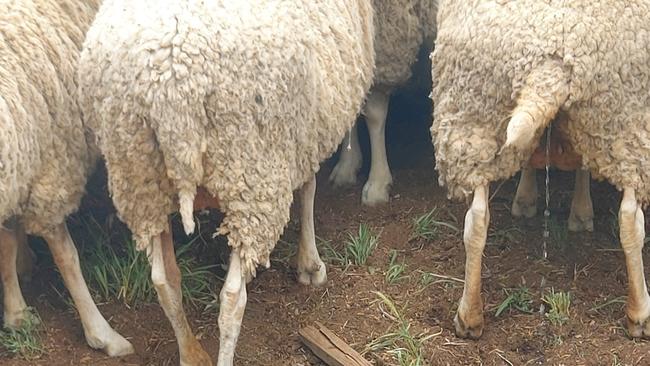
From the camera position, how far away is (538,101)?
3592mm

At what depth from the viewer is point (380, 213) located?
554cm

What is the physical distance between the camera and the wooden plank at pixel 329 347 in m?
4.12

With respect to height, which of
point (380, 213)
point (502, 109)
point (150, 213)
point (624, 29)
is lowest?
point (380, 213)

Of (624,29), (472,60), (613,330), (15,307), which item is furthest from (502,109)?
(15,307)

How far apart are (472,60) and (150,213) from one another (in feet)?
5.14

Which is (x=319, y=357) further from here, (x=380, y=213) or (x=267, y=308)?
(x=380, y=213)

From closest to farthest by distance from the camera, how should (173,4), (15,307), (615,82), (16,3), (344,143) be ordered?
1. (173,4)
2. (615,82)
3. (16,3)
4. (15,307)
5. (344,143)

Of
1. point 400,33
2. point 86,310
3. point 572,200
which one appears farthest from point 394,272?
point 86,310

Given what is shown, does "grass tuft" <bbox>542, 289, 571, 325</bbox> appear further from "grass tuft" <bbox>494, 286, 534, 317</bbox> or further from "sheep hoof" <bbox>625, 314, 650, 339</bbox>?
"sheep hoof" <bbox>625, 314, 650, 339</bbox>

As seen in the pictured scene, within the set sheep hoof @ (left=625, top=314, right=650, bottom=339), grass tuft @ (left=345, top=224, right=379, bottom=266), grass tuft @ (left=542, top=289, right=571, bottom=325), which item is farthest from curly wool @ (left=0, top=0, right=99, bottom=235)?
sheep hoof @ (left=625, top=314, right=650, bottom=339)

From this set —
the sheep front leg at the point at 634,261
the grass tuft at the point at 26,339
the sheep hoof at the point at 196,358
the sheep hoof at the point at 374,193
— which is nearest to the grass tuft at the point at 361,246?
the sheep hoof at the point at 374,193

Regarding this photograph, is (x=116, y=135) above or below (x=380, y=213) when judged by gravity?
above

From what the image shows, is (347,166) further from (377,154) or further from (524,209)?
(524,209)

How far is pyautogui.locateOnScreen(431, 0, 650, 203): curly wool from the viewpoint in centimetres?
362
